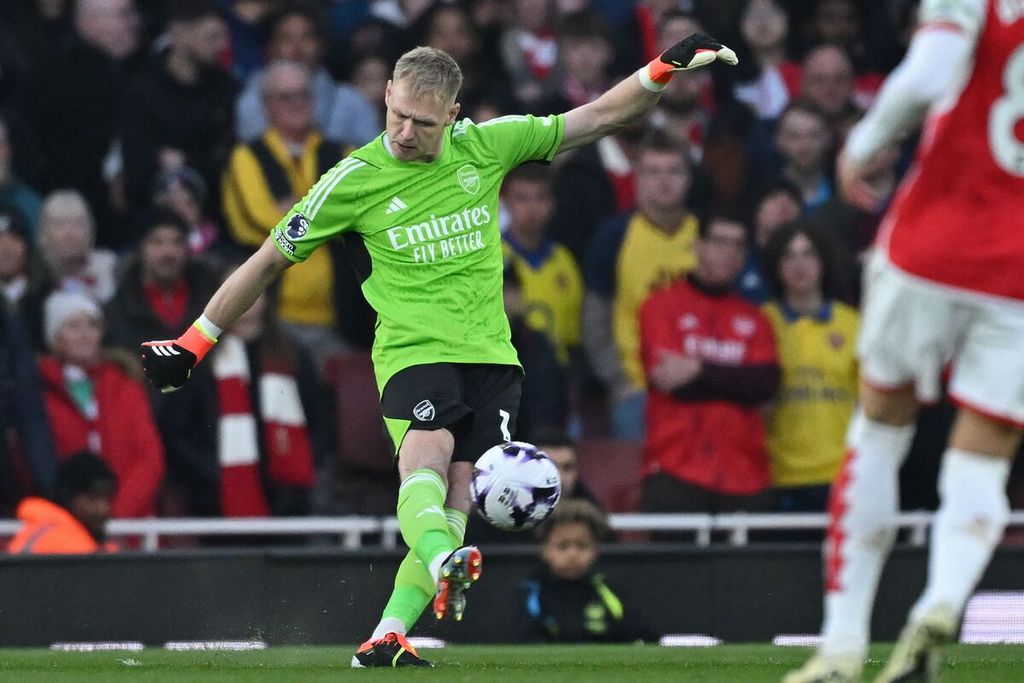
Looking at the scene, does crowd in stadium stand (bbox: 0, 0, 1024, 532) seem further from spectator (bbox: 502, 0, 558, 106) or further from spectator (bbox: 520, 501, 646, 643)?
spectator (bbox: 520, 501, 646, 643)

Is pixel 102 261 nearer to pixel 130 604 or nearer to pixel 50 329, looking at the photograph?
pixel 50 329

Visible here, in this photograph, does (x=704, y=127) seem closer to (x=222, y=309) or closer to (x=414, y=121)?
(x=414, y=121)

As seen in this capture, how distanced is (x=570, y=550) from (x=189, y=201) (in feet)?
11.6

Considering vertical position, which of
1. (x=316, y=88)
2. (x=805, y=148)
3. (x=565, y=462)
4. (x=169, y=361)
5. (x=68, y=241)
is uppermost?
(x=316, y=88)

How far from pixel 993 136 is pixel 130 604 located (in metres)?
5.34

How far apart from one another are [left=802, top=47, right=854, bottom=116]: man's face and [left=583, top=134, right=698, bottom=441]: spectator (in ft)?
5.08

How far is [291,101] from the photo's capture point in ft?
36.7

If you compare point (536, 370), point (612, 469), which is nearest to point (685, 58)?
point (536, 370)

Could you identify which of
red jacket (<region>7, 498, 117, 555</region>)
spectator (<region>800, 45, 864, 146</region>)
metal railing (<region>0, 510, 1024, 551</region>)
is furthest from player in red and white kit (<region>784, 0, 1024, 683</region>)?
spectator (<region>800, 45, 864, 146</region>)

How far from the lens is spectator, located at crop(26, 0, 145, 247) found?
37.5 feet

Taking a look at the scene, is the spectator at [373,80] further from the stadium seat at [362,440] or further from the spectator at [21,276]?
the spectator at [21,276]

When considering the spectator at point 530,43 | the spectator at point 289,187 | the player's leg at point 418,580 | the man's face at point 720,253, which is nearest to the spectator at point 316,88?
the spectator at point 289,187

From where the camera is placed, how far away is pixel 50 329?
10.5 metres

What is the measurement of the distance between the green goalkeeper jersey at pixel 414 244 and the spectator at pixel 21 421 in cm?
366
